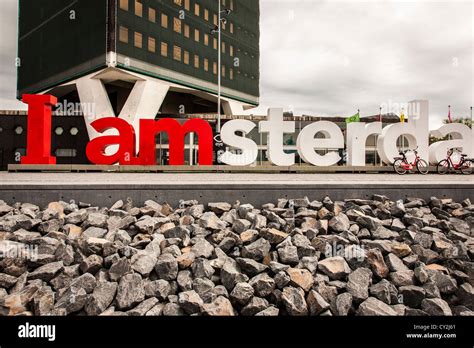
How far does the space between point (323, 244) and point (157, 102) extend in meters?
35.7

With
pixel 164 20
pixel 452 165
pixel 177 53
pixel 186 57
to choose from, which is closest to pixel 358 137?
pixel 452 165

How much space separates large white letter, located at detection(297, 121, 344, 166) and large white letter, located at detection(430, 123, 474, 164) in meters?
5.13

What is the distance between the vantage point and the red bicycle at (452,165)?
60.5 ft

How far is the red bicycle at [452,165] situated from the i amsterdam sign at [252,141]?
1.52 feet

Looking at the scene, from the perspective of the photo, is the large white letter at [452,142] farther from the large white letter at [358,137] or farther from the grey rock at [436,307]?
the grey rock at [436,307]

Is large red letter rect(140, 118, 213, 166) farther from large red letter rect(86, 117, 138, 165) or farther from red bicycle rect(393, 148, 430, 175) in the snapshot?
red bicycle rect(393, 148, 430, 175)

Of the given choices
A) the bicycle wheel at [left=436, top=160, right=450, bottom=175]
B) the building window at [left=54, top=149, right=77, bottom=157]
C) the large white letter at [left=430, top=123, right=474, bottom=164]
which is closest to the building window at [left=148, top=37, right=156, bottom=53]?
the building window at [left=54, top=149, right=77, bottom=157]

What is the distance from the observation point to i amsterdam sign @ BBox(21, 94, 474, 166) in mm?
16938

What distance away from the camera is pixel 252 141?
16.9 metres

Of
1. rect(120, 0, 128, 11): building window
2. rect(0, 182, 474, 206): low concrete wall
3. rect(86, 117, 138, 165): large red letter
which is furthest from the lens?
rect(120, 0, 128, 11): building window

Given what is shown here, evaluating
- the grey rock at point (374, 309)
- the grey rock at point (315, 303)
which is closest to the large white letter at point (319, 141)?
the grey rock at point (374, 309)
